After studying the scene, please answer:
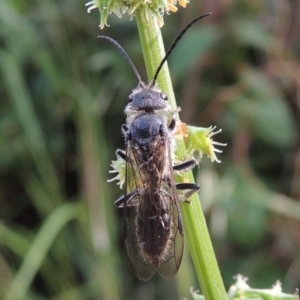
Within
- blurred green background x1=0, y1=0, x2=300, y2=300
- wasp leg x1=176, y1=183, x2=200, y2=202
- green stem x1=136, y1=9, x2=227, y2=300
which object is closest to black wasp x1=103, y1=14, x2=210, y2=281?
wasp leg x1=176, y1=183, x2=200, y2=202

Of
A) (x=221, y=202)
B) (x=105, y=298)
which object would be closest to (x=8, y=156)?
(x=105, y=298)

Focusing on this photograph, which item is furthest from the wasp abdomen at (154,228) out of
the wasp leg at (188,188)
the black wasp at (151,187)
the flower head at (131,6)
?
the flower head at (131,6)

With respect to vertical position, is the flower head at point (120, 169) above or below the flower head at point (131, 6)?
below

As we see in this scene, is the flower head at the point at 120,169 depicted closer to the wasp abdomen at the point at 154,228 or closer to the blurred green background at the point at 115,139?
the wasp abdomen at the point at 154,228

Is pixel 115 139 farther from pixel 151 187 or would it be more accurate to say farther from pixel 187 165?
pixel 187 165

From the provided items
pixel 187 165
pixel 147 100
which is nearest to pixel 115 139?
pixel 147 100

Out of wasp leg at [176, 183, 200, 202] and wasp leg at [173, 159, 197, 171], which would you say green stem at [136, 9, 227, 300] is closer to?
wasp leg at [176, 183, 200, 202]
